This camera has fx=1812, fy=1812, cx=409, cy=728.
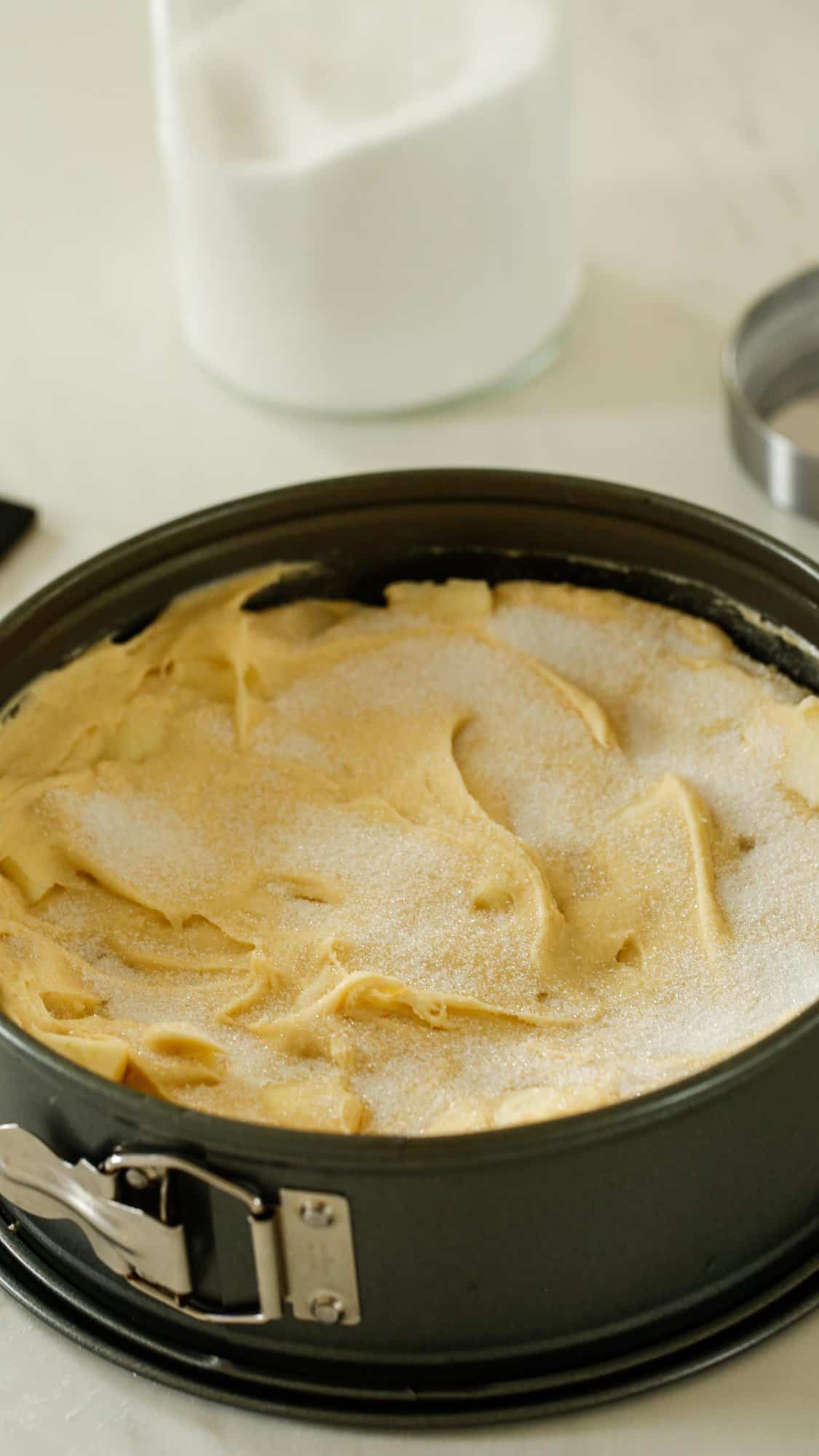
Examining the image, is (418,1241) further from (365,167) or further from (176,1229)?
(365,167)

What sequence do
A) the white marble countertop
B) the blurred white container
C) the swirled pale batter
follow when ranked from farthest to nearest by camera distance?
1. the white marble countertop
2. the blurred white container
3. the swirled pale batter

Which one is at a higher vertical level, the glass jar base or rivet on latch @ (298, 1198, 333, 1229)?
the glass jar base

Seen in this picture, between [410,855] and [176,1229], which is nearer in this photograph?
[176,1229]

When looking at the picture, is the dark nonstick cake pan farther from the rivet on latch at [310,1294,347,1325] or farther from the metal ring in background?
the metal ring in background

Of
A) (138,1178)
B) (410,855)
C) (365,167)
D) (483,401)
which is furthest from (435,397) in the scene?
(138,1178)

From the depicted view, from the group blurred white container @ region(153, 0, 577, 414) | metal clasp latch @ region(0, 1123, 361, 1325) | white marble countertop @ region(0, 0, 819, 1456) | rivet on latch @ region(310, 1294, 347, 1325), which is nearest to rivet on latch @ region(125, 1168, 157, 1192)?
metal clasp latch @ region(0, 1123, 361, 1325)

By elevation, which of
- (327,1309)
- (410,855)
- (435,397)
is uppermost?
(435,397)

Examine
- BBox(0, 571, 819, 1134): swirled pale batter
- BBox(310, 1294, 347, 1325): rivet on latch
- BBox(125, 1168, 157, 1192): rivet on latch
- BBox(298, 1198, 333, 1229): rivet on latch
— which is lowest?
BBox(310, 1294, 347, 1325): rivet on latch

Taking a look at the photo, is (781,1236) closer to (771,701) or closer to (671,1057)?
(671,1057)
